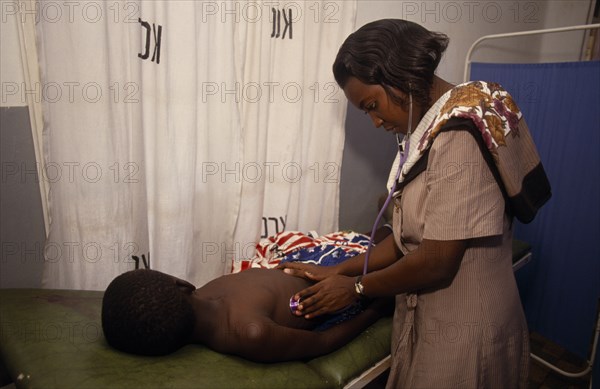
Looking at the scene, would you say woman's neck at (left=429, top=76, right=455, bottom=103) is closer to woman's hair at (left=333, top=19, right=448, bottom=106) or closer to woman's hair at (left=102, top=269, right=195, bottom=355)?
woman's hair at (left=333, top=19, right=448, bottom=106)

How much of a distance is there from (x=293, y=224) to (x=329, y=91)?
0.65 m

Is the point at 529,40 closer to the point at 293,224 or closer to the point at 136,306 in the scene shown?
the point at 293,224

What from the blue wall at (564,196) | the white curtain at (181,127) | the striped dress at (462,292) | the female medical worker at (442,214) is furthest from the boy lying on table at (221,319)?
the blue wall at (564,196)

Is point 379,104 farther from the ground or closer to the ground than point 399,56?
closer to the ground

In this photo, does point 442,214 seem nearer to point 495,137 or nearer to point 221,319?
point 495,137

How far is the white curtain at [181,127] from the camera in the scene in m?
1.29

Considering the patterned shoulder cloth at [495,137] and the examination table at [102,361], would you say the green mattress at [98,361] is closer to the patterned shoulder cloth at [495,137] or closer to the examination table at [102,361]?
the examination table at [102,361]

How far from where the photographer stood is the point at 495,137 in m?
0.86

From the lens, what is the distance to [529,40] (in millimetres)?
3088

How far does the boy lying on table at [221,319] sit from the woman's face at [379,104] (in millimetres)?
596

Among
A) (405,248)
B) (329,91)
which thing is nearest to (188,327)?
(405,248)

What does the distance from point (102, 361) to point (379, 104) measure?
0.93 m

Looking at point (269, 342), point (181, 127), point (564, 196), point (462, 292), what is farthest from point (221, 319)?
point (564, 196)

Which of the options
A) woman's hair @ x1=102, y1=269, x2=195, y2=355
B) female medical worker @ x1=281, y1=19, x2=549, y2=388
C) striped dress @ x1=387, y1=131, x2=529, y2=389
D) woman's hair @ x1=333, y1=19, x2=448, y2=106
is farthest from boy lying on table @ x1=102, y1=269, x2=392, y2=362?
woman's hair @ x1=333, y1=19, x2=448, y2=106
